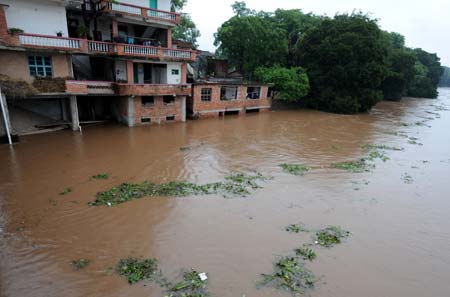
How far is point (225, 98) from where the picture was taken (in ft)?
85.9

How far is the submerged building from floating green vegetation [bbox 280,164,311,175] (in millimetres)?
10787

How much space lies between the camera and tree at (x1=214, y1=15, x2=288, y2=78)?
29.3m

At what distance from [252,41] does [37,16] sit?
65.3 ft

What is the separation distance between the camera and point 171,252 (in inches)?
270

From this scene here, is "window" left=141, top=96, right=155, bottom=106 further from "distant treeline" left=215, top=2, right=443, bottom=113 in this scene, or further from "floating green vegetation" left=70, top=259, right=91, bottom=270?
"floating green vegetation" left=70, top=259, right=91, bottom=270

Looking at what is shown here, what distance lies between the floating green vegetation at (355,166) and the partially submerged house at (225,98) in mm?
12938

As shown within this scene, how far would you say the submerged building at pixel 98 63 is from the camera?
1498cm

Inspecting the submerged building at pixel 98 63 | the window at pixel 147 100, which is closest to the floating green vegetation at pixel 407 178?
the submerged building at pixel 98 63

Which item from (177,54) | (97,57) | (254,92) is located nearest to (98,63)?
(97,57)

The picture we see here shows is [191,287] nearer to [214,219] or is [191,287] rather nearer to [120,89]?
[214,219]

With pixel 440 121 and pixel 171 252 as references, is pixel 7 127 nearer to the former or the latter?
pixel 171 252

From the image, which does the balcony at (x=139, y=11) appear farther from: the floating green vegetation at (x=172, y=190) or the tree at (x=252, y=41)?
the floating green vegetation at (x=172, y=190)

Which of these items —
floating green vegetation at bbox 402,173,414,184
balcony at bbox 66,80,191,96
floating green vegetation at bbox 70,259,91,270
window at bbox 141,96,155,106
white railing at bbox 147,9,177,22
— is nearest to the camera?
floating green vegetation at bbox 70,259,91,270

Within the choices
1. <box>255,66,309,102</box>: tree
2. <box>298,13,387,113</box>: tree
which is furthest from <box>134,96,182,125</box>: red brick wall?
<box>298,13,387,113</box>: tree
